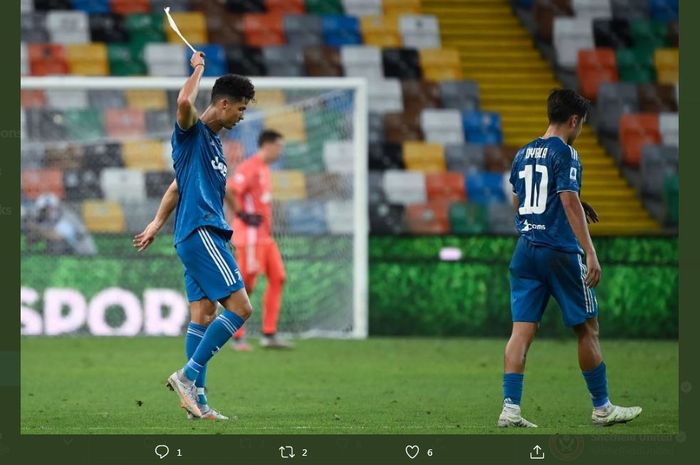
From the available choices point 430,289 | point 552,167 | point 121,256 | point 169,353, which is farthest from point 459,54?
point 552,167

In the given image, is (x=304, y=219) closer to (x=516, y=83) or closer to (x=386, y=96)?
(x=386, y=96)

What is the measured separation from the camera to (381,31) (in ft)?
58.2

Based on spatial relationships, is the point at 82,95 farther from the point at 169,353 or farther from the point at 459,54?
the point at 459,54

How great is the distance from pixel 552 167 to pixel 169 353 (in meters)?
6.18

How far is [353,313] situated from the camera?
575 inches

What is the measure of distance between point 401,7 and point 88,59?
409 centimetres

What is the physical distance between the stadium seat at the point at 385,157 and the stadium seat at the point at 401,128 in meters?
0.15

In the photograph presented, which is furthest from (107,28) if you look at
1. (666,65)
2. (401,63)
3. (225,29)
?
(666,65)

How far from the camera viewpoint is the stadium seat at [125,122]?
14.9 m

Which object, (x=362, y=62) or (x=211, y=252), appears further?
(x=362, y=62)

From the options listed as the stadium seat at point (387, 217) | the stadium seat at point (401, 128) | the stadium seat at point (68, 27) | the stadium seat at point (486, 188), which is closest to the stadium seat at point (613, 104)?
the stadium seat at point (486, 188)

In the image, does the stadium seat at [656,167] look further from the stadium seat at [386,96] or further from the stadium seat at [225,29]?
the stadium seat at [225,29]

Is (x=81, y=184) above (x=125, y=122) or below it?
below
